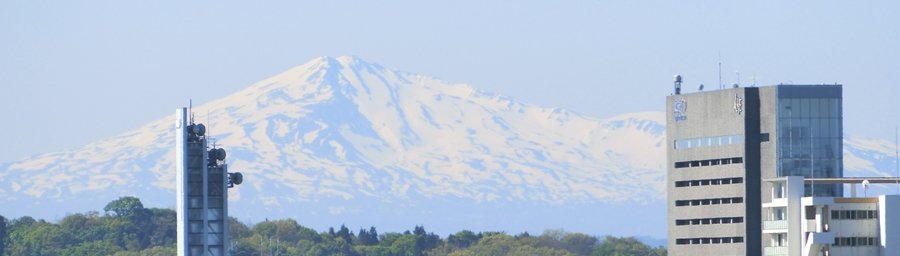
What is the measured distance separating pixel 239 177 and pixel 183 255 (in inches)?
245

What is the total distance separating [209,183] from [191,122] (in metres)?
3.85

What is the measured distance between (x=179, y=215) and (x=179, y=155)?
146 inches

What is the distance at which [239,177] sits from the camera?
188375 millimetres

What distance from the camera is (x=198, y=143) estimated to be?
186m

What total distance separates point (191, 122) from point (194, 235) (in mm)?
6845

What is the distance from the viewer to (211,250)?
7367 inches

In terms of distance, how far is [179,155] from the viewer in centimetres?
18588

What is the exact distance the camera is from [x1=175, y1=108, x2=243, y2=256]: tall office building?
18588 cm

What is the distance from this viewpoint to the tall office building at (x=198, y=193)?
186 meters

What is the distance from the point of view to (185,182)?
609 feet

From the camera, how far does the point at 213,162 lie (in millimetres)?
187750

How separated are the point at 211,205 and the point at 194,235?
6.83ft

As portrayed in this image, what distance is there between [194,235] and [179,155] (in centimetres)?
495

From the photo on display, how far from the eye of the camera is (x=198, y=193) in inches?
7338
